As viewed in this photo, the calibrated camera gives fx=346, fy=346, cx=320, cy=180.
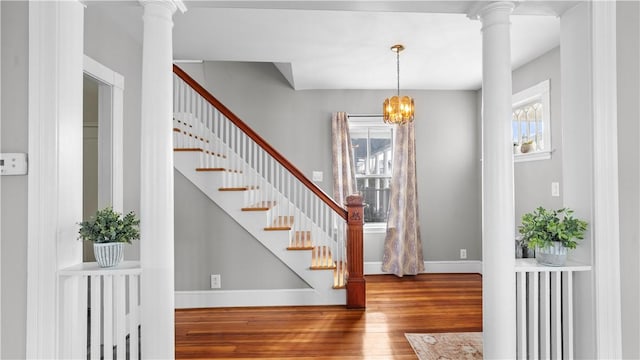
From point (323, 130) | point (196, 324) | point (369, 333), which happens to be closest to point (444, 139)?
point (323, 130)

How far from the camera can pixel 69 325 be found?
166 cm

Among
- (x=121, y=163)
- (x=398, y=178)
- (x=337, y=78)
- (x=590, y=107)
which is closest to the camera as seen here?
(x=590, y=107)

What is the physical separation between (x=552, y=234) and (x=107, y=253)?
222 cm

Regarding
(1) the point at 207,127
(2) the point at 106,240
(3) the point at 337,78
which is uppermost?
(3) the point at 337,78

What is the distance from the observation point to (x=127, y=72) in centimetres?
296

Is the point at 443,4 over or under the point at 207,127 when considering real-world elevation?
over

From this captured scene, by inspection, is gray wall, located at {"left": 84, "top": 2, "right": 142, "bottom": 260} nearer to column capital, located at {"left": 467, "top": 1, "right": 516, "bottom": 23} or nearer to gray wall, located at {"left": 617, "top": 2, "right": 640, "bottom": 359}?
column capital, located at {"left": 467, "top": 1, "right": 516, "bottom": 23}

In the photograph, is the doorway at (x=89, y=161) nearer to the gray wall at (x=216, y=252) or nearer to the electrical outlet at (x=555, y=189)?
the gray wall at (x=216, y=252)

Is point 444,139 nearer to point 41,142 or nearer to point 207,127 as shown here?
point 207,127

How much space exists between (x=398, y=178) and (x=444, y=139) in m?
0.87

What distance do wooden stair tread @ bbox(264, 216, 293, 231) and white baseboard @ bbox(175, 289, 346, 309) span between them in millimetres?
641

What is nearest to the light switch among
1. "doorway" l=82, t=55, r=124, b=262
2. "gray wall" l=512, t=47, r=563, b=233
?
"doorway" l=82, t=55, r=124, b=262

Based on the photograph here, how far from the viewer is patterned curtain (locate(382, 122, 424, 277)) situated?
15.1 ft

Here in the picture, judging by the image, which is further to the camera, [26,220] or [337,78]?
[337,78]
